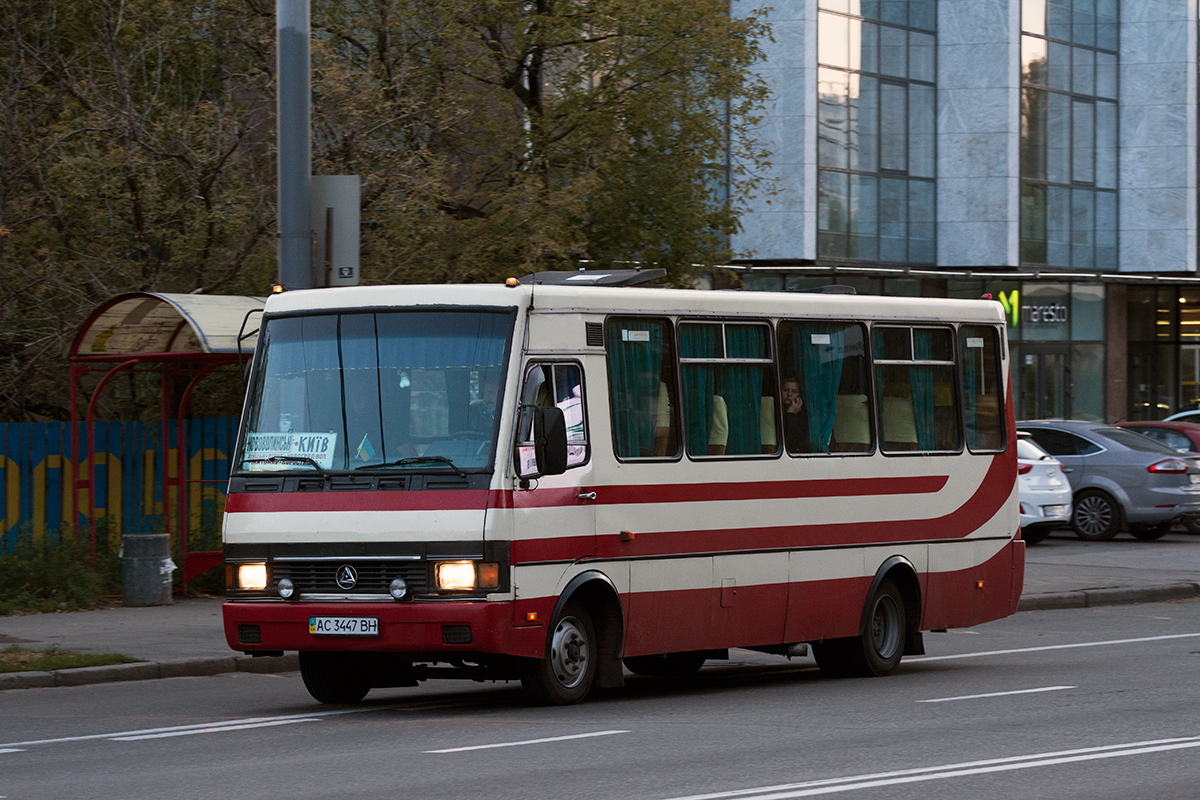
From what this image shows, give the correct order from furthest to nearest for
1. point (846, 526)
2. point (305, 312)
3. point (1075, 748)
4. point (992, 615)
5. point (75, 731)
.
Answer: point (992, 615) < point (846, 526) < point (305, 312) < point (75, 731) < point (1075, 748)

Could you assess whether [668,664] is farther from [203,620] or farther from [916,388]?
[203,620]

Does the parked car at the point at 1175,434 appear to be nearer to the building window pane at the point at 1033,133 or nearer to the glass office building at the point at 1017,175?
the glass office building at the point at 1017,175

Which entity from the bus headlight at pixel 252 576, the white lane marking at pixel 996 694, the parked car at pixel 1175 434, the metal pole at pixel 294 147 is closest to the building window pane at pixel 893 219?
the parked car at pixel 1175 434

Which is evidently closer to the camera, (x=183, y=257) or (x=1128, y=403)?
(x=183, y=257)

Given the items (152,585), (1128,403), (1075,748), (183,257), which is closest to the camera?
(1075,748)

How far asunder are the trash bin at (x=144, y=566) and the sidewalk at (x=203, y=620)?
0.49ft

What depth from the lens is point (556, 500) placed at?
10.8m

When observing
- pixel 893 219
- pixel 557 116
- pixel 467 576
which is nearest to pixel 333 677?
pixel 467 576

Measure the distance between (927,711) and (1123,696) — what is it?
160cm

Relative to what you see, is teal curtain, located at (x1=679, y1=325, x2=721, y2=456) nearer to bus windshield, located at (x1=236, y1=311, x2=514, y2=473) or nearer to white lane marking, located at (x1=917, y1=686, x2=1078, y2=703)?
bus windshield, located at (x1=236, y1=311, x2=514, y2=473)

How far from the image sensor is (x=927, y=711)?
11.1 m

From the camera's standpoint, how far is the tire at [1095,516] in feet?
A: 90.2

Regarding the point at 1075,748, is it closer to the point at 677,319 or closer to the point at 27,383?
the point at 677,319

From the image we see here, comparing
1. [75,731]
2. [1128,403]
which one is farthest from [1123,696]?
[1128,403]
